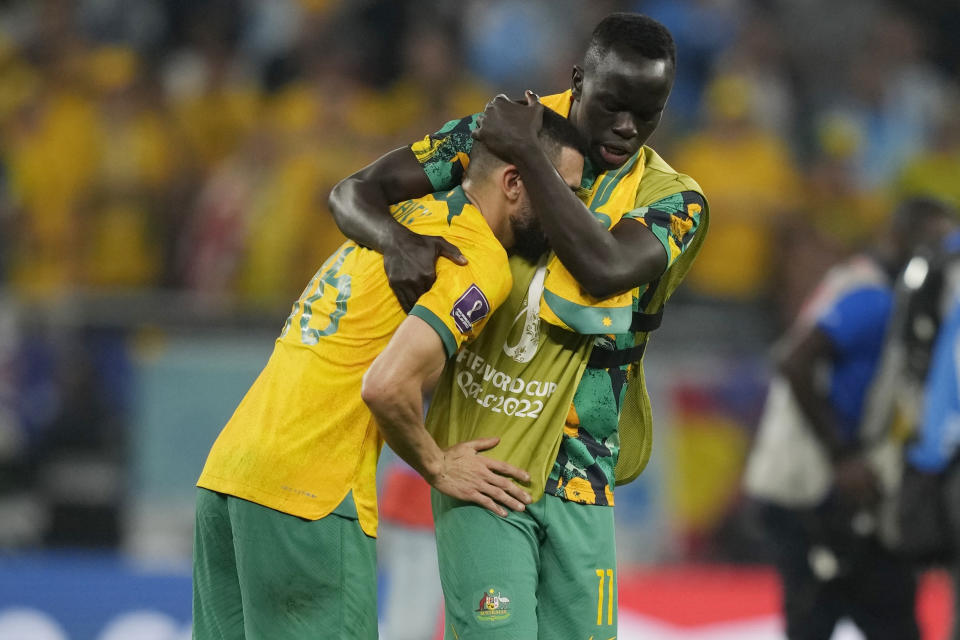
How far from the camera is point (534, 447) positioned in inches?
135

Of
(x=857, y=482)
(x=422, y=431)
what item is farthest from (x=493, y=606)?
(x=857, y=482)

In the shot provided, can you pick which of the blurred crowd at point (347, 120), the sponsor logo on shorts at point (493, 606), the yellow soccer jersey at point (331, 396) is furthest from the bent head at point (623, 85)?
the blurred crowd at point (347, 120)

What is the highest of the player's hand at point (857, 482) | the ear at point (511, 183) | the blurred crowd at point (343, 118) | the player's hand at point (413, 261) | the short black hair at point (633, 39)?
the blurred crowd at point (343, 118)

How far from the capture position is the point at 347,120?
940 centimetres

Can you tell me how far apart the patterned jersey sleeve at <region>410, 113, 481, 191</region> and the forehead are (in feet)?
1.44

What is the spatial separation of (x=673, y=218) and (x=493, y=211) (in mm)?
460

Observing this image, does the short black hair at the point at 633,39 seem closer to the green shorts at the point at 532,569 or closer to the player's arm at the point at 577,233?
the player's arm at the point at 577,233

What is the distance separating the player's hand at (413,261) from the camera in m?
3.29

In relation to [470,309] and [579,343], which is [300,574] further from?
[579,343]

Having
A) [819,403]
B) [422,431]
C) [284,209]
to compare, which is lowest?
[422,431]

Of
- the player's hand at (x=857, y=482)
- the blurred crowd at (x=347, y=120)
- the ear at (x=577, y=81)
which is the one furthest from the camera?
the blurred crowd at (x=347, y=120)

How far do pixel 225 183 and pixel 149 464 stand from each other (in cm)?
252

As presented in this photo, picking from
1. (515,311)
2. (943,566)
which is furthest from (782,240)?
(515,311)

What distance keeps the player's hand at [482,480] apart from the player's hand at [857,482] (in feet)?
8.09
